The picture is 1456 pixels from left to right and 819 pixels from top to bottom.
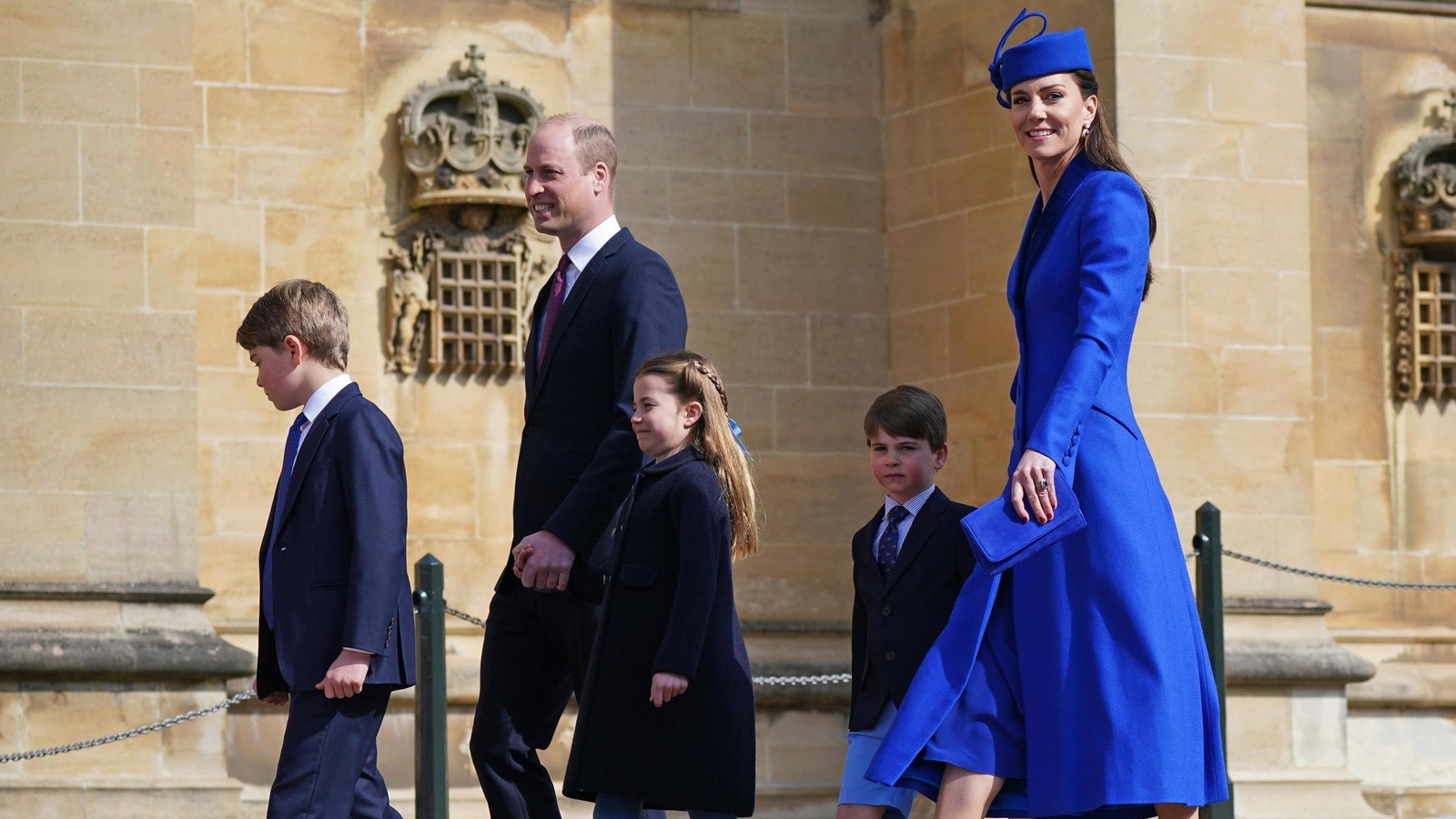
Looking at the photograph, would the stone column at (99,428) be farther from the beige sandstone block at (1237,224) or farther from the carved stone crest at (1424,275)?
the carved stone crest at (1424,275)

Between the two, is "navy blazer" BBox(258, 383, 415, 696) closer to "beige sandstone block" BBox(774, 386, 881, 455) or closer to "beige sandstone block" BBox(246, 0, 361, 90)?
"beige sandstone block" BBox(246, 0, 361, 90)

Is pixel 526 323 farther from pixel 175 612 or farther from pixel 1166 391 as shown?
pixel 1166 391

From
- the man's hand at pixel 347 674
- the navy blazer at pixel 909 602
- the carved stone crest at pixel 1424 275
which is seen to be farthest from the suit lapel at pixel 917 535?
the carved stone crest at pixel 1424 275

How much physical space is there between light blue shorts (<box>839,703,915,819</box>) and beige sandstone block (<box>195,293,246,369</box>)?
13.8 feet

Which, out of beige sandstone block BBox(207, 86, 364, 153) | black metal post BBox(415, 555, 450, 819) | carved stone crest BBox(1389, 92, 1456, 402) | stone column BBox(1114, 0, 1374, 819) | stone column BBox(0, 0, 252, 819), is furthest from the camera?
carved stone crest BBox(1389, 92, 1456, 402)

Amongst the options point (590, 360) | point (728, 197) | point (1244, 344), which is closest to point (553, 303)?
point (590, 360)

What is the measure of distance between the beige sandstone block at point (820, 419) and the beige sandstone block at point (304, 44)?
2.29 metres

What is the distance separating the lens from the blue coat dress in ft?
13.7

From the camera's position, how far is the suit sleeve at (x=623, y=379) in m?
5.04

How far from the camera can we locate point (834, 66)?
10.1m

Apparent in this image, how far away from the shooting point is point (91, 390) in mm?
8023

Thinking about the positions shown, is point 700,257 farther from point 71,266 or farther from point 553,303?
point 553,303

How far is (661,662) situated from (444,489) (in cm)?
451

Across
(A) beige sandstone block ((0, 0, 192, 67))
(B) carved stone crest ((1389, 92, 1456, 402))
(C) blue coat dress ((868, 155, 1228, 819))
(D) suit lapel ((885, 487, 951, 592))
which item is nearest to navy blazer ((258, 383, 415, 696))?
(D) suit lapel ((885, 487, 951, 592))
